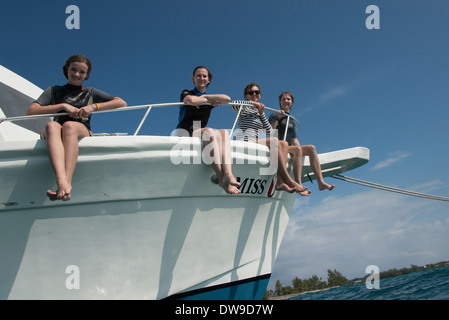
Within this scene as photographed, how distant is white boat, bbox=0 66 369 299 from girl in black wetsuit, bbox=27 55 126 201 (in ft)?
0.55

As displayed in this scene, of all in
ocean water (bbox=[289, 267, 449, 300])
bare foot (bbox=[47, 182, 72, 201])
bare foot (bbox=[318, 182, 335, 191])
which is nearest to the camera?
bare foot (bbox=[47, 182, 72, 201])

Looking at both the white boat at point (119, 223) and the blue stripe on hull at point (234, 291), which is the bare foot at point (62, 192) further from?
the blue stripe on hull at point (234, 291)

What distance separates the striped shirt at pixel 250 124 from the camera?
3.90 meters

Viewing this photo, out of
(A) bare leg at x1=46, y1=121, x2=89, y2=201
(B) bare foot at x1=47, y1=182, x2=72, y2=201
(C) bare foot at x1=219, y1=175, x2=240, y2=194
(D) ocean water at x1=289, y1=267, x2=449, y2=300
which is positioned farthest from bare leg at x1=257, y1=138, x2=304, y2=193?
(D) ocean water at x1=289, y1=267, x2=449, y2=300

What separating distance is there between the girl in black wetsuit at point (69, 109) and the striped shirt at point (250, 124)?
60.1 inches

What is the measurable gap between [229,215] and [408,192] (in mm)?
3412

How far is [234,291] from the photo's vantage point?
3.74 meters

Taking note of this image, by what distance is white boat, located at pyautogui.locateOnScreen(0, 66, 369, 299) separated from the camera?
2867 mm

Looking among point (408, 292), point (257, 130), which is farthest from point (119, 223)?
point (408, 292)

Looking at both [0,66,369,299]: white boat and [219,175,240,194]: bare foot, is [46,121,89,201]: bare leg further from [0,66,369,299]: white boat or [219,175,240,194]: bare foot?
[219,175,240,194]: bare foot

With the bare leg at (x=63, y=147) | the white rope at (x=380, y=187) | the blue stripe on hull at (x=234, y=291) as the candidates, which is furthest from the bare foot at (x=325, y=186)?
the bare leg at (x=63, y=147)

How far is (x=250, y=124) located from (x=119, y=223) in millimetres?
2044
